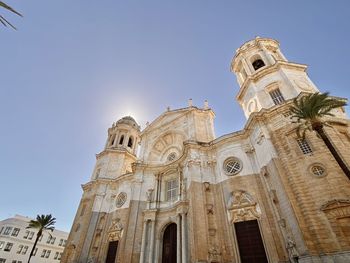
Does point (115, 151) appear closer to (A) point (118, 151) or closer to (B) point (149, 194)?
(A) point (118, 151)

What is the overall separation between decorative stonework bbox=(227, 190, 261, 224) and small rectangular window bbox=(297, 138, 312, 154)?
17.7 ft

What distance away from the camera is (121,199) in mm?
25344

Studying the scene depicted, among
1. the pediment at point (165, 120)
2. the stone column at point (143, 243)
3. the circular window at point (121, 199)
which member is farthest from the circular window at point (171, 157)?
the stone column at point (143, 243)

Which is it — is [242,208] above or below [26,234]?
below

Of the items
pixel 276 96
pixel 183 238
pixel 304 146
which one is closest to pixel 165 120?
pixel 276 96

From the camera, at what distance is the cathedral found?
40.7ft

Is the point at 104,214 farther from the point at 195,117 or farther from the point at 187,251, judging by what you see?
the point at 195,117

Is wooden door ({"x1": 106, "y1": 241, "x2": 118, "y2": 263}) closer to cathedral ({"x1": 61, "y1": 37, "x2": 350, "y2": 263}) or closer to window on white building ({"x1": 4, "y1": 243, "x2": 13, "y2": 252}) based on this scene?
cathedral ({"x1": 61, "y1": 37, "x2": 350, "y2": 263})

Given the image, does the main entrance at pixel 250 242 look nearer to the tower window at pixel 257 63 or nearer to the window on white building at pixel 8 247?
the tower window at pixel 257 63

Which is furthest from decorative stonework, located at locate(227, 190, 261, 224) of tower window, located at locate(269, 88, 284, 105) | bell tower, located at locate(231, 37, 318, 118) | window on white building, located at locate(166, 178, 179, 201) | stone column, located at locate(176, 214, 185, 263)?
tower window, located at locate(269, 88, 284, 105)

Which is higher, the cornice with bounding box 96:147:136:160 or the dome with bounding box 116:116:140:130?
the dome with bounding box 116:116:140:130

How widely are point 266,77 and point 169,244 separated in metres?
19.1

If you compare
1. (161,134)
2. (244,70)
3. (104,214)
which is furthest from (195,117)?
(104,214)

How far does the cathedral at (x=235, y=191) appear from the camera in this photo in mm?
12391
